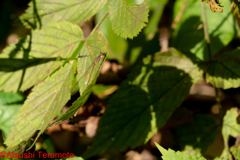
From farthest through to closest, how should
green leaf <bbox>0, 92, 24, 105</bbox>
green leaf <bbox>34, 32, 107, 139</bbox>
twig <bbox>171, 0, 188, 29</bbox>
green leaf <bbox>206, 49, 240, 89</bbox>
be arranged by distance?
twig <bbox>171, 0, 188, 29</bbox>
green leaf <bbox>0, 92, 24, 105</bbox>
green leaf <bbox>206, 49, 240, 89</bbox>
green leaf <bbox>34, 32, 107, 139</bbox>

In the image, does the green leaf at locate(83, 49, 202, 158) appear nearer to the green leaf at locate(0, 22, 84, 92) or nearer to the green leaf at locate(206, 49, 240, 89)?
the green leaf at locate(206, 49, 240, 89)

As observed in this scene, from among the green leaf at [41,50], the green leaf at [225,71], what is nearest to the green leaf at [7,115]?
the green leaf at [41,50]

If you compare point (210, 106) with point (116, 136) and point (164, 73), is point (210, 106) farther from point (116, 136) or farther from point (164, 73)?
point (116, 136)

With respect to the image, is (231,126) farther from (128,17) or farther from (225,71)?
(128,17)

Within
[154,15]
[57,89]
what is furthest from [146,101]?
[154,15]

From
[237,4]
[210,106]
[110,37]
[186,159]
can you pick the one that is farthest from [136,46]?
[186,159]

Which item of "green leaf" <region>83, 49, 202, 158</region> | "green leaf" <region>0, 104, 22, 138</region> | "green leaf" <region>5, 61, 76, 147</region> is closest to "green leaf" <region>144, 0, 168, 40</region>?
"green leaf" <region>83, 49, 202, 158</region>
